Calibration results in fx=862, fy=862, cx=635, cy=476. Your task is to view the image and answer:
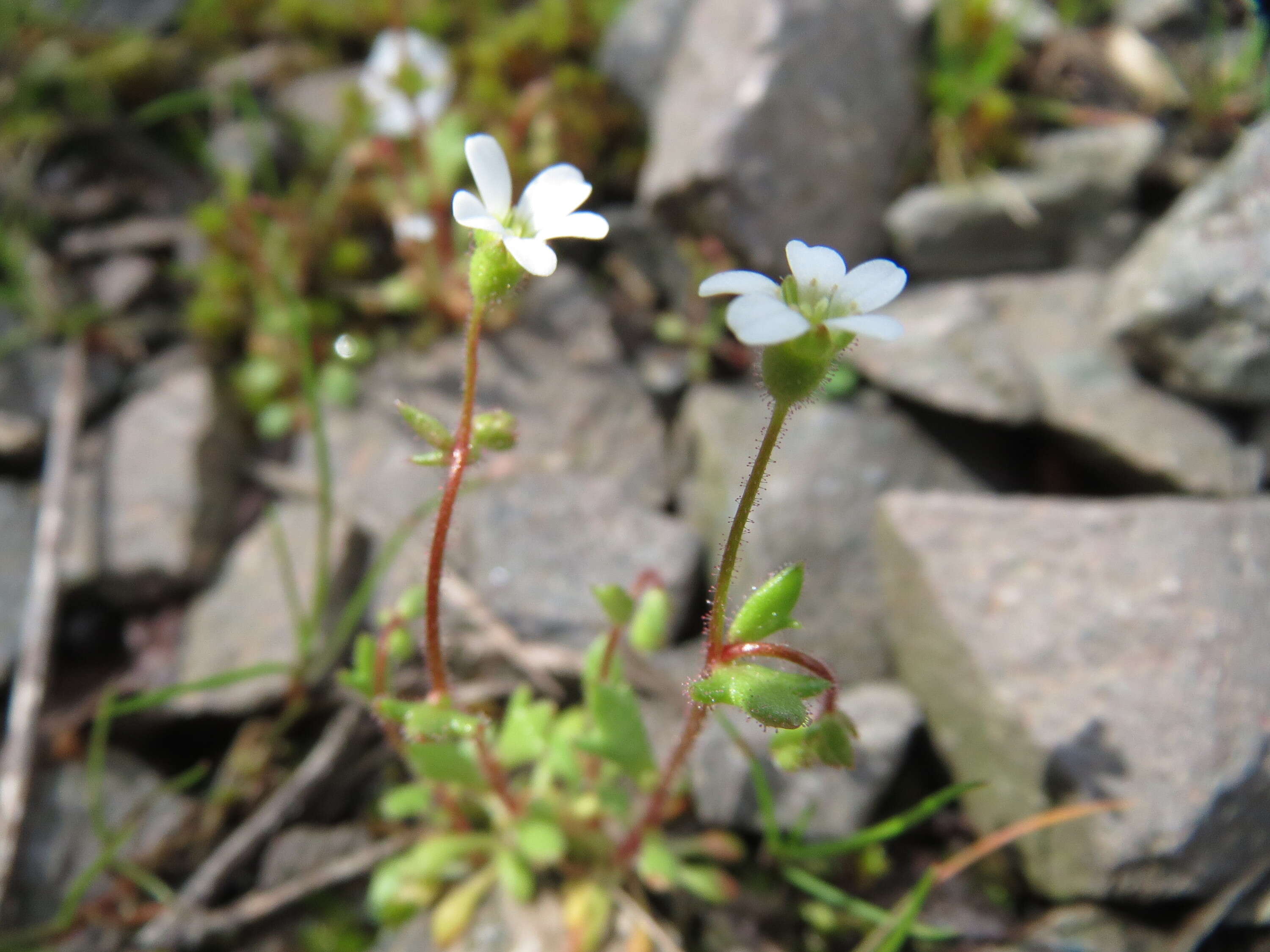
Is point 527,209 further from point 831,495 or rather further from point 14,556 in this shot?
point 14,556

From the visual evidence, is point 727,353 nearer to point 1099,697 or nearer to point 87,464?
point 1099,697

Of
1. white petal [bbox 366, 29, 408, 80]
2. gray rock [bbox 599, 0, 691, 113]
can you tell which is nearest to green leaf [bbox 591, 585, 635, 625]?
white petal [bbox 366, 29, 408, 80]

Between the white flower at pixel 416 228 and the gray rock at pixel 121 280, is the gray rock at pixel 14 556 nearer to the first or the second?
the gray rock at pixel 121 280

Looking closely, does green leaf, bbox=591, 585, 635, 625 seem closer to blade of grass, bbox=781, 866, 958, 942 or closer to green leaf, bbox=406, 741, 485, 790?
green leaf, bbox=406, 741, 485, 790

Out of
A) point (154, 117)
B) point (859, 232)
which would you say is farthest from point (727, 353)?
point (154, 117)

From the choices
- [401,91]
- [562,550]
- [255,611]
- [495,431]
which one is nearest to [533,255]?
[495,431]

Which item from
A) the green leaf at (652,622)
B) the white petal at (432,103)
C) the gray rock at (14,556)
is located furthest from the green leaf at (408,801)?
the white petal at (432,103)
